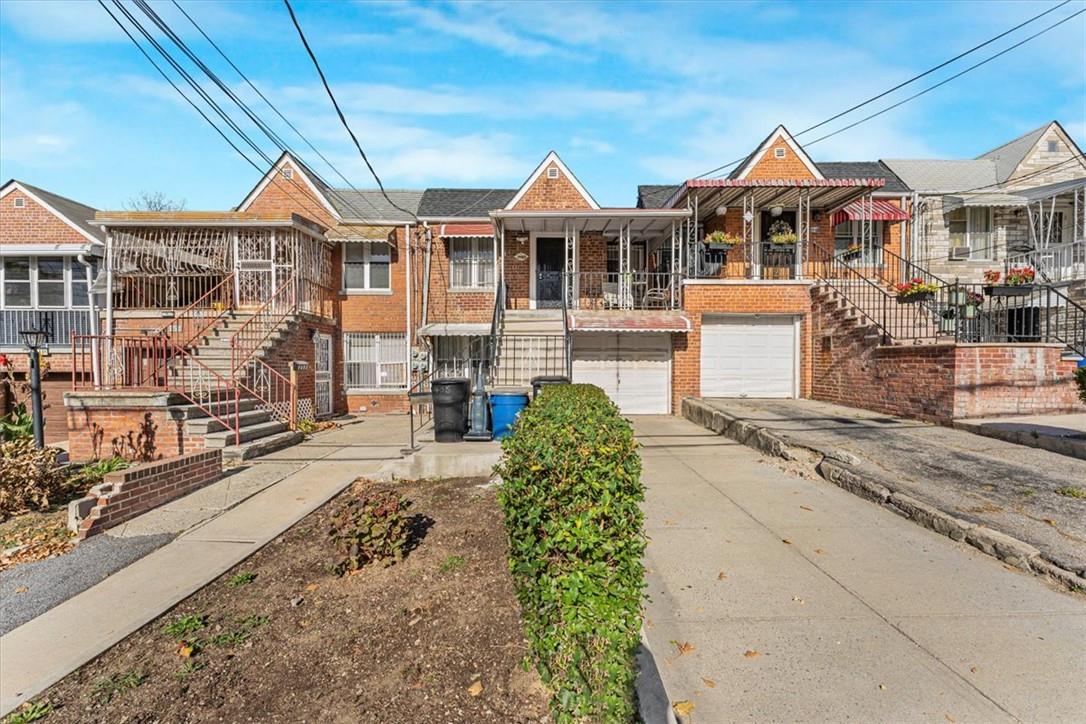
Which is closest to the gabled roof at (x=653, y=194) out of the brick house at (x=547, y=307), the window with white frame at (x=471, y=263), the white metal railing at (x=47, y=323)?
the brick house at (x=547, y=307)

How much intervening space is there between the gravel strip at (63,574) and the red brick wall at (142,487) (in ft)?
0.72

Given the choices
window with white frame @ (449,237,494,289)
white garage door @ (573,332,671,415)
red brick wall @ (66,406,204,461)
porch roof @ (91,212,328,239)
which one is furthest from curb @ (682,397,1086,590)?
porch roof @ (91,212,328,239)

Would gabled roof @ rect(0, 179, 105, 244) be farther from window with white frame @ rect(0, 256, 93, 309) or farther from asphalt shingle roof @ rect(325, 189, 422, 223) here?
asphalt shingle roof @ rect(325, 189, 422, 223)

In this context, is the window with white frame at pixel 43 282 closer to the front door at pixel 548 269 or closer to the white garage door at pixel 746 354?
the front door at pixel 548 269

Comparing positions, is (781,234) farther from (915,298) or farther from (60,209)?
(60,209)

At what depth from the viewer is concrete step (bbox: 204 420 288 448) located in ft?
27.6

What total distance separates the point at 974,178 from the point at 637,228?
482 inches

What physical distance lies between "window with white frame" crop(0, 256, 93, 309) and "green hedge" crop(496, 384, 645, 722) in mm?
18592

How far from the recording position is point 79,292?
1556 cm

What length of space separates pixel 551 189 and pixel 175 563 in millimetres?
13816

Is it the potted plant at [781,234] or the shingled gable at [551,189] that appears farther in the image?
the shingled gable at [551,189]

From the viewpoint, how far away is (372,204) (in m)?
17.8

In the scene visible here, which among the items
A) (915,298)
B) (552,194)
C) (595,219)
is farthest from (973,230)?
(552,194)

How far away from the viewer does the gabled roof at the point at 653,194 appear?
17.7 m
